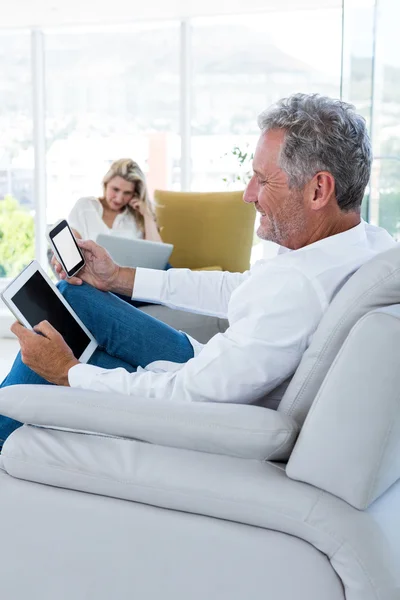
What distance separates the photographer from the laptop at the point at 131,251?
135 inches

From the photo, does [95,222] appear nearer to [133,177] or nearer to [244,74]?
[133,177]

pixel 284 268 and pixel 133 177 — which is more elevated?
pixel 133 177

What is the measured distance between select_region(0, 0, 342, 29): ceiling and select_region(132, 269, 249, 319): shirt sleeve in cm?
415

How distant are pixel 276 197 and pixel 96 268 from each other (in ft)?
2.41

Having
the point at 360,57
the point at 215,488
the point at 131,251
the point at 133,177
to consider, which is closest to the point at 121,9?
the point at 133,177

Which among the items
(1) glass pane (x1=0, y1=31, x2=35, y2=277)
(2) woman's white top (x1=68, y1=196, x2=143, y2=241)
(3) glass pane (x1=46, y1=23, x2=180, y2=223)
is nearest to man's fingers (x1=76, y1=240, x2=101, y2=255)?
(2) woman's white top (x1=68, y1=196, x2=143, y2=241)

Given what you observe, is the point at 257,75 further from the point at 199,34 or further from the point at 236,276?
the point at 236,276

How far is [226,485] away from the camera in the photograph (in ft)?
4.17

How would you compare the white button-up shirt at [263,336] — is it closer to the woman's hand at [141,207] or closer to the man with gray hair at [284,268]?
the man with gray hair at [284,268]

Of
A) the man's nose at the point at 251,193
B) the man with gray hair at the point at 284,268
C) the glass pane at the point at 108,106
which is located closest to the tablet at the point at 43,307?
the man with gray hair at the point at 284,268

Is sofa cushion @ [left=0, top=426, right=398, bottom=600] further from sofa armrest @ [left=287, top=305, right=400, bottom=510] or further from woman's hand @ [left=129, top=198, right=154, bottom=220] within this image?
woman's hand @ [left=129, top=198, right=154, bottom=220]

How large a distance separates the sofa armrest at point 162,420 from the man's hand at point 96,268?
0.69m

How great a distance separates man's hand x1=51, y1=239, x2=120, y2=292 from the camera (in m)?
2.11

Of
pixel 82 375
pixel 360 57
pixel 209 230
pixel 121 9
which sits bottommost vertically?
pixel 82 375
